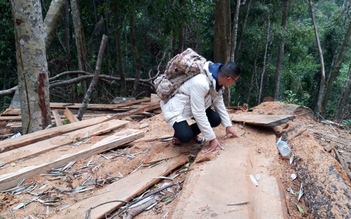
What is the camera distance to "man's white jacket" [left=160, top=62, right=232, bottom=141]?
2662 mm

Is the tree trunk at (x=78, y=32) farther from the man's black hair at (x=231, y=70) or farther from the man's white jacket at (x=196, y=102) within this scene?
the man's black hair at (x=231, y=70)

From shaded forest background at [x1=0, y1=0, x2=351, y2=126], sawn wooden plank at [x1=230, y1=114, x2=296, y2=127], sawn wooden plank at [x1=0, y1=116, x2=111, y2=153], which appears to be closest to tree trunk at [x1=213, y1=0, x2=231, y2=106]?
shaded forest background at [x1=0, y1=0, x2=351, y2=126]

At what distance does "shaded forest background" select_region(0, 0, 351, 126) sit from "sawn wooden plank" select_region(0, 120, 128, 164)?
3.61m

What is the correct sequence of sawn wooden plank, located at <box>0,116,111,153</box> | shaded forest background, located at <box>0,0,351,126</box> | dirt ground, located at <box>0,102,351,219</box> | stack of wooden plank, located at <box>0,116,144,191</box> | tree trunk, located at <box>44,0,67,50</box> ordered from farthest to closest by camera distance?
shaded forest background, located at <box>0,0,351,126</box>
tree trunk, located at <box>44,0,67,50</box>
sawn wooden plank, located at <box>0,116,111,153</box>
stack of wooden plank, located at <box>0,116,144,191</box>
dirt ground, located at <box>0,102,351,219</box>

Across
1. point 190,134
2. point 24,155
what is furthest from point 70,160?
point 190,134

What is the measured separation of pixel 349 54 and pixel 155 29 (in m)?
13.2

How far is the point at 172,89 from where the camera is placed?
289 cm

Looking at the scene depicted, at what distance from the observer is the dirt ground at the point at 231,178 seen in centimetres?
181

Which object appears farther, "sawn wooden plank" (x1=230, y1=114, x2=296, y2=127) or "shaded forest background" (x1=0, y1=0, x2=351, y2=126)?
"shaded forest background" (x1=0, y1=0, x2=351, y2=126)

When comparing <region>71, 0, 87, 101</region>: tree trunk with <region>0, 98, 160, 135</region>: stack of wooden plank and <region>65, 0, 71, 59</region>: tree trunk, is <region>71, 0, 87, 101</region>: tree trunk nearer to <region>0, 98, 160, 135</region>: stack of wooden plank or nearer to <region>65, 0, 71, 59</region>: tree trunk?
<region>0, 98, 160, 135</region>: stack of wooden plank

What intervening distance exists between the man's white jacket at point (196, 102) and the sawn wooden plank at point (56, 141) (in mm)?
1091

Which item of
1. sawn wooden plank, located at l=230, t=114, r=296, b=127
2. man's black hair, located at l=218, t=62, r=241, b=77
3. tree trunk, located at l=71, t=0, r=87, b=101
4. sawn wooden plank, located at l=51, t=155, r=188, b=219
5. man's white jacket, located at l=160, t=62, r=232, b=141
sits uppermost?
tree trunk, located at l=71, t=0, r=87, b=101

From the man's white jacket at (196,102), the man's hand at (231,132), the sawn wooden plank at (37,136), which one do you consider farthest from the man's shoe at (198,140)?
the sawn wooden plank at (37,136)

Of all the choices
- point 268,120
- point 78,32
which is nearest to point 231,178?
point 268,120
